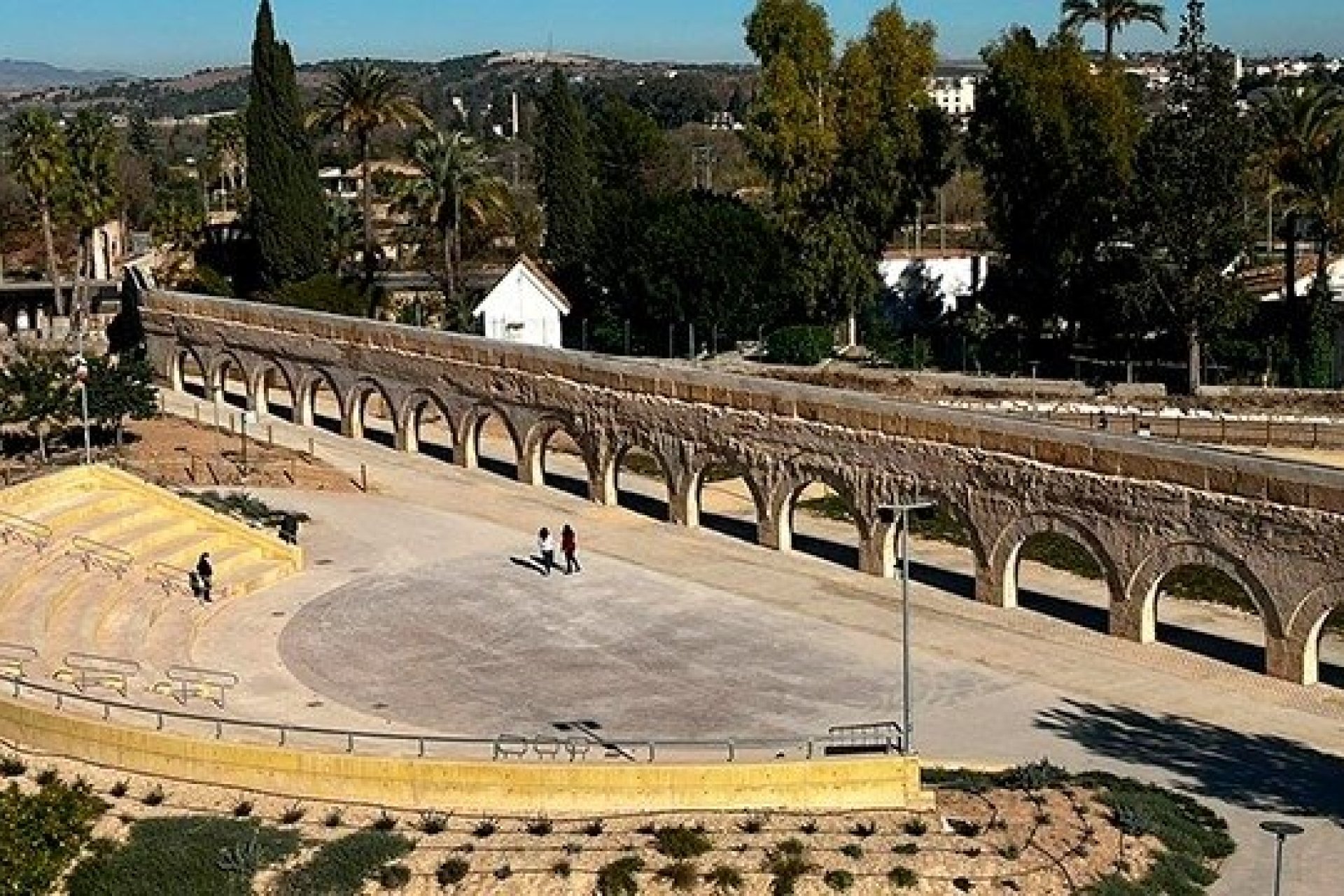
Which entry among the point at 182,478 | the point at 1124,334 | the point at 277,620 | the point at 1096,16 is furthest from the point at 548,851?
the point at 1096,16

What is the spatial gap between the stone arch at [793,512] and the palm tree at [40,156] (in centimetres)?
4504

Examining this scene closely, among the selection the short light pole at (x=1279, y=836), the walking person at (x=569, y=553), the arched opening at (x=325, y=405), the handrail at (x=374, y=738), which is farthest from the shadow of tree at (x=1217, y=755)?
the arched opening at (x=325, y=405)

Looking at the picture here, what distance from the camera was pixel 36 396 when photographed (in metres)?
47.3

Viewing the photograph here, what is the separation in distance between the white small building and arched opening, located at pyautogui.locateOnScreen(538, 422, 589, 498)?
38.0 ft

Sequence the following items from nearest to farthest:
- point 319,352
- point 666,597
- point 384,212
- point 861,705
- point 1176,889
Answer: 1. point 1176,889
2. point 861,705
3. point 666,597
4. point 319,352
5. point 384,212

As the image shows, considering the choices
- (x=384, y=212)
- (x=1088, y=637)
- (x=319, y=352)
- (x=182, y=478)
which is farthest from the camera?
(x=384, y=212)

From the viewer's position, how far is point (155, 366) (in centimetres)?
6488

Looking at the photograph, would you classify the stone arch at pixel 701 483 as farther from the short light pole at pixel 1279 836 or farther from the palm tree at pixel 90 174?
the palm tree at pixel 90 174

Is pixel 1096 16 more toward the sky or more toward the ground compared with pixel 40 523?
more toward the sky

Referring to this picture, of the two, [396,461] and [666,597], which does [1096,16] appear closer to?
[396,461]

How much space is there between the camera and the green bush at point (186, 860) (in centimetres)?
2238

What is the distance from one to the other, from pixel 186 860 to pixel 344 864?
2.10 metres

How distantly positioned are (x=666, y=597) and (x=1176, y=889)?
16.6m

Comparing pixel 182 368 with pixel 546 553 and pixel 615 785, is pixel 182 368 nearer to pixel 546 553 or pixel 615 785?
pixel 546 553
